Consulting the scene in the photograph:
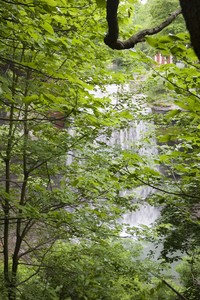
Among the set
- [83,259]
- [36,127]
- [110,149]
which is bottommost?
[83,259]

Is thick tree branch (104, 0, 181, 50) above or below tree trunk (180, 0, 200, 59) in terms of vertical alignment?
above

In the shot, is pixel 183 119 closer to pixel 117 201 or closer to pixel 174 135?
pixel 117 201

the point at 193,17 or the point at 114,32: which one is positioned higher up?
the point at 114,32

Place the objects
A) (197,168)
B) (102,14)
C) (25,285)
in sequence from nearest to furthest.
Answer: (197,168), (102,14), (25,285)

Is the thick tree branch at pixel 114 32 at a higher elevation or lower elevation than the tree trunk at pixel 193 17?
higher

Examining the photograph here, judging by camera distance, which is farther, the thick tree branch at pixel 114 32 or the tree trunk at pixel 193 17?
the thick tree branch at pixel 114 32

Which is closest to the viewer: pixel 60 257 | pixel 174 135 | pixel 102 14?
pixel 174 135

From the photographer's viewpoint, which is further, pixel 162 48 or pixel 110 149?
pixel 110 149

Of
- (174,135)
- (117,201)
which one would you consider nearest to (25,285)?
(117,201)

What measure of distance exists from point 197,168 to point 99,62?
2.61 m

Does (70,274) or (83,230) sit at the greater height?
(83,230)

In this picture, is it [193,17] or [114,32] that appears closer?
[193,17]

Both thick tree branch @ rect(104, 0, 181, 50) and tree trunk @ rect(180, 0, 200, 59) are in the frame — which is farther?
thick tree branch @ rect(104, 0, 181, 50)

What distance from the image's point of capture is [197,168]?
2.22 m
